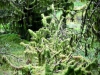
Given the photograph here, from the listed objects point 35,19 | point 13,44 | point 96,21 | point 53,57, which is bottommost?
point 13,44

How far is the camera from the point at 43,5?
47.5 ft

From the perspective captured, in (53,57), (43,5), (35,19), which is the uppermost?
(53,57)

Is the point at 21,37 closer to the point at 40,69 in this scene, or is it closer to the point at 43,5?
the point at 43,5

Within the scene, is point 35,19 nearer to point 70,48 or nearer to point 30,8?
point 30,8

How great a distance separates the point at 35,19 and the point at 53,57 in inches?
467

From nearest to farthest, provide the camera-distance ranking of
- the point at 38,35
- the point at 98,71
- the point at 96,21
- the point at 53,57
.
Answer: the point at 98,71 → the point at 53,57 → the point at 96,21 → the point at 38,35

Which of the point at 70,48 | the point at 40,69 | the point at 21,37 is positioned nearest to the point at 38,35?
the point at 70,48

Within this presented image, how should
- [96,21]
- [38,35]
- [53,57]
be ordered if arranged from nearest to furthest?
[53,57] < [96,21] < [38,35]

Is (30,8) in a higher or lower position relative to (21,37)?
higher

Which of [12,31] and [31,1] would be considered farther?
[12,31]

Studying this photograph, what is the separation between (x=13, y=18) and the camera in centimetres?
1419

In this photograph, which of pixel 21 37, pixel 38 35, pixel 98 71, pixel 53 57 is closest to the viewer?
pixel 98 71

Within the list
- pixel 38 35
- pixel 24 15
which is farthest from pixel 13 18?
pixel 38 35

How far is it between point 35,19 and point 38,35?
10.2 m
